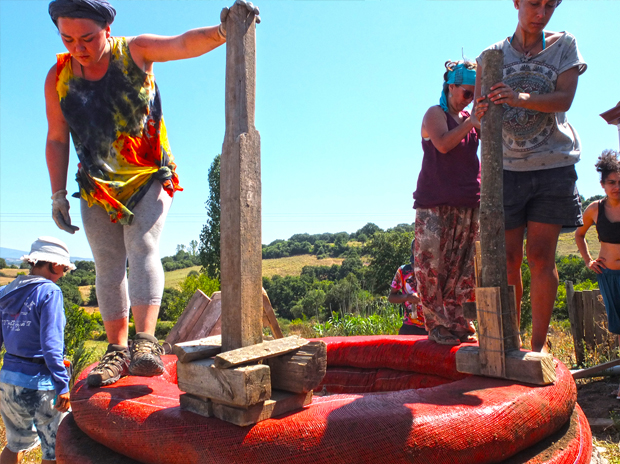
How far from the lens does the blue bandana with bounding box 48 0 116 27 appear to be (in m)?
2.00

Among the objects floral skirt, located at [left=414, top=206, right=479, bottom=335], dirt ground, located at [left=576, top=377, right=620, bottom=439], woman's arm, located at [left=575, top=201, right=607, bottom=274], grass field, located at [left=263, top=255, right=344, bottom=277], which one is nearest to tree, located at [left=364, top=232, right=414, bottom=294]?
woman's arm, located at [left=575, top=201, right=607, bottom=274]

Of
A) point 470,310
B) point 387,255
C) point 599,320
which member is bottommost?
point 599,320

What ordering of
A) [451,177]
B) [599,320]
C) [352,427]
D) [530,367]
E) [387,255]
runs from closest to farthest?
[352,427] → [530,367] → [451,177] → [599,320] → [387,255]

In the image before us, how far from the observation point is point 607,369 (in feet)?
13.1

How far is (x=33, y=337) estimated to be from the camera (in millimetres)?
2766

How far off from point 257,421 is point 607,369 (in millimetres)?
3605

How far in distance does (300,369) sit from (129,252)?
1.01 meters

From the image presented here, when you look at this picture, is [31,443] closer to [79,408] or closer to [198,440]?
[79,408]

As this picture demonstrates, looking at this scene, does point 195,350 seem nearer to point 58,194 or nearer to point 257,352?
point 257,352

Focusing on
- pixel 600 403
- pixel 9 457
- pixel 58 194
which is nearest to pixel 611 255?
pixel 600 403

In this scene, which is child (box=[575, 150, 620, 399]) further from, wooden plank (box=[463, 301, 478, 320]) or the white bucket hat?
the white bucket hat

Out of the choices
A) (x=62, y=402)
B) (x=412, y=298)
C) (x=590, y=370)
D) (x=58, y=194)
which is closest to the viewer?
(x=58, y=194)

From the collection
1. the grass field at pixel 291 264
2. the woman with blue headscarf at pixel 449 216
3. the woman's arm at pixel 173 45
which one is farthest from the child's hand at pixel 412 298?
the grass field at pixel 291 264

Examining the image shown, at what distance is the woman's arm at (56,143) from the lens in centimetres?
229
